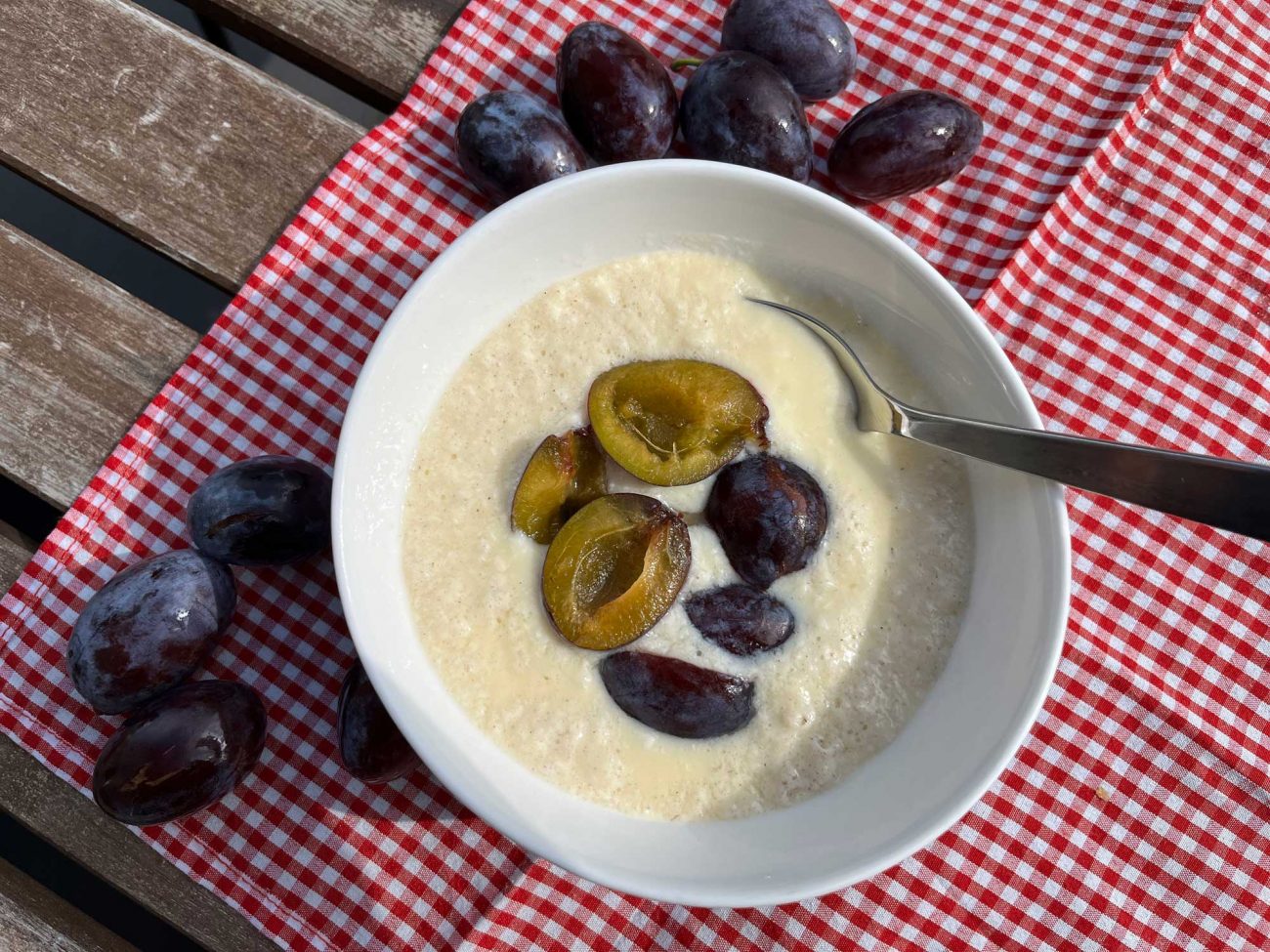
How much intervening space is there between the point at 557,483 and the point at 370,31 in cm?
80

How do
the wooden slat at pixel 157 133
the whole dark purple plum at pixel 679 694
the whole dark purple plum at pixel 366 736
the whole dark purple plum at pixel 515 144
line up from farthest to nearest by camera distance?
the wooden slat at pixel 157 133, the whole dark purple plum at pixel 515 144, the whole dark purple plum at pixel 366 736, the whole dark purple plum at pixel 679 694

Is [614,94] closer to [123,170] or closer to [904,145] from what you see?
[904,145]

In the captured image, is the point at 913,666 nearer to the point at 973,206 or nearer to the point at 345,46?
the point at 973,206

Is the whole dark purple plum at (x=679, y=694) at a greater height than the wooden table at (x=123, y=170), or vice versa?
the whole dark purple plum at (x=679, y=694)

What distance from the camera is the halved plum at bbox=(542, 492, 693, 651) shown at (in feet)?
3.53

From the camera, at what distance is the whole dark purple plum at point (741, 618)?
107 cm

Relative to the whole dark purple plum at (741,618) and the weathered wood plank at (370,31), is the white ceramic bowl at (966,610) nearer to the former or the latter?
the whole dark purple plum at (741,618)

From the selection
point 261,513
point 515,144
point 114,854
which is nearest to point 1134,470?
point 515,144

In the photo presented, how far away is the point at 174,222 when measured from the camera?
4.59 feet

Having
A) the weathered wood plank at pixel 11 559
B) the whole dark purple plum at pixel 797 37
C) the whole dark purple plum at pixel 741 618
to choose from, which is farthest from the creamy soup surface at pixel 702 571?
the weathered wood plank at pixel 11 559

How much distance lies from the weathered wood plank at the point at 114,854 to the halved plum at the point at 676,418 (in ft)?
2.66

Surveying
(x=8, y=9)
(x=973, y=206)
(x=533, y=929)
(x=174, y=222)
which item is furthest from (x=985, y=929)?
(x=8, y=9)

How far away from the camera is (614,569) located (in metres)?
1.10

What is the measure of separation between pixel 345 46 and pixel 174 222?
353 millimetres
